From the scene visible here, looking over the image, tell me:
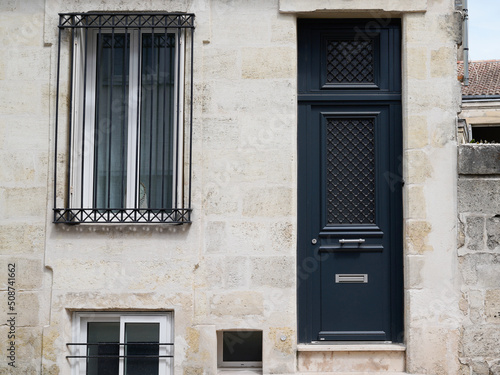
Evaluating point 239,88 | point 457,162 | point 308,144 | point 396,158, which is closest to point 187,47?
point 239,88

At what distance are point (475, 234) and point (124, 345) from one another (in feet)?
10.7

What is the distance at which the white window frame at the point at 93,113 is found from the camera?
21.1 feet

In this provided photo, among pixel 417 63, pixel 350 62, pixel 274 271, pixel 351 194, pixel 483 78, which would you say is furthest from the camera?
pixel 483 78

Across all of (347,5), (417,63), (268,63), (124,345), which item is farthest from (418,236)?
(124,345)

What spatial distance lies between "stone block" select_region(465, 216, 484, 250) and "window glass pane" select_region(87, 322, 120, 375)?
10.6ft

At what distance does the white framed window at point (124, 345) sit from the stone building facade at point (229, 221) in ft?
0.09

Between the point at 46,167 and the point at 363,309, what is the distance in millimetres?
3141

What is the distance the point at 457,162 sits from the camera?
6270 millimetres

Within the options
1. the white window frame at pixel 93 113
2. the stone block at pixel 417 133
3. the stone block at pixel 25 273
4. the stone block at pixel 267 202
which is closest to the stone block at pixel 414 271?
the stone block at pixel 417 133

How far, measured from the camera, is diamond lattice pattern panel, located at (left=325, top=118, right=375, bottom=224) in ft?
21.3

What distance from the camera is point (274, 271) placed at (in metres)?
6.26

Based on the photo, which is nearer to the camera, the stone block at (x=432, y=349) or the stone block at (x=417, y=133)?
the stone block at (x=432, y=349)

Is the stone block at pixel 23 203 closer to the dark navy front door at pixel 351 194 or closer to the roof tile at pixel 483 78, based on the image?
the dark navy front door at pixel 351 194

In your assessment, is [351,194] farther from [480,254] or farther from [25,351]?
[25,351]
